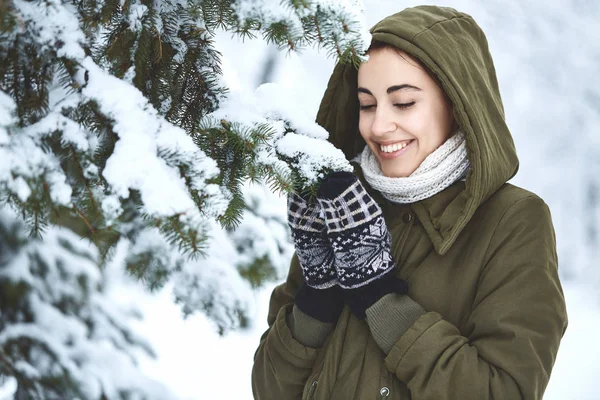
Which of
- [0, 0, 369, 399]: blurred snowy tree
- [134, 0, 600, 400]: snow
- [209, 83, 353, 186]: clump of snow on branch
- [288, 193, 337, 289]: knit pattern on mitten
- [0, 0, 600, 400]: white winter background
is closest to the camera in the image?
[0, 0, 369, 399]: blurred snowy tree

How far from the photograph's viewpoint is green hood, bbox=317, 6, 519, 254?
1623 mm

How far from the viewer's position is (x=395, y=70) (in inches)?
65.4

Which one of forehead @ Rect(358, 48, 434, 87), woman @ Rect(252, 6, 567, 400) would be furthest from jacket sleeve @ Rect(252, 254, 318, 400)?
forehead @ Rect(358, 48, 434, 87)

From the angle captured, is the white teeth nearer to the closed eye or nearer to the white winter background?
the closed eye

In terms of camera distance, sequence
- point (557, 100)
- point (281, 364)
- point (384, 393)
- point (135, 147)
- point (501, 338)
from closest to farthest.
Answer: point (135, 147) < point (501, 338) < point (384, 393) < point (281, 364) < point (557, 100)

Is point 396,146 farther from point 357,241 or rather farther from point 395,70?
point 357,241

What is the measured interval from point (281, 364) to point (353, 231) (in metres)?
0.53

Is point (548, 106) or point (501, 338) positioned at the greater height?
point (548, 106)

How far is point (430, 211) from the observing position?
5.61 feet

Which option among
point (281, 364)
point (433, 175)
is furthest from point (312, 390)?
point (433, 175)

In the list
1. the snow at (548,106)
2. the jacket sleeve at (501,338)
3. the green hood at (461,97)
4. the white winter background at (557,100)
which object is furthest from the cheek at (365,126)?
the white winter background at (557,100)

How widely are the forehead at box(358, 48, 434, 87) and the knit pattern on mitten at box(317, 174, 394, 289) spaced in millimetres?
314

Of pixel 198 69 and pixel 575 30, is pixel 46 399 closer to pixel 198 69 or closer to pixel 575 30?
pixel 198 69

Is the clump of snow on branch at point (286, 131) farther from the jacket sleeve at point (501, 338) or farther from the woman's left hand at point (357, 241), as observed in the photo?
the jacket sleeve at point (501, 338)
